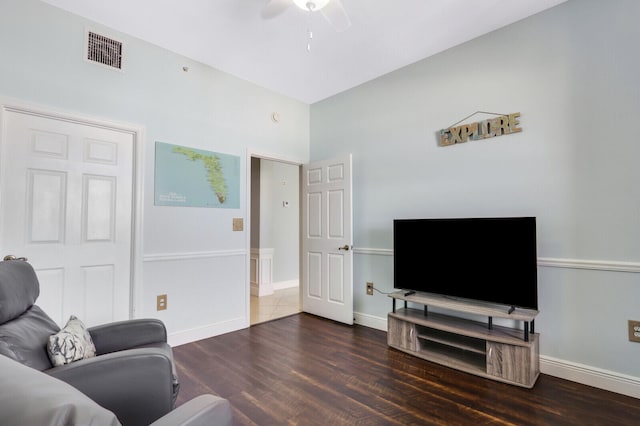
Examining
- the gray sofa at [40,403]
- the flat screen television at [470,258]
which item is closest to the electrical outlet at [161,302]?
the flat screen television at [470,258]

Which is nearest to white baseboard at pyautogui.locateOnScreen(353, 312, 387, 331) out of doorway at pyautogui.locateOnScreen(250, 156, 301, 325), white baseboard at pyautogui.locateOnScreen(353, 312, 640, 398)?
doorway at pyautogui.locateOnScreen(250, 156, 301, 325)

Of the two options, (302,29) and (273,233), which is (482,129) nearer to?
(302,29)

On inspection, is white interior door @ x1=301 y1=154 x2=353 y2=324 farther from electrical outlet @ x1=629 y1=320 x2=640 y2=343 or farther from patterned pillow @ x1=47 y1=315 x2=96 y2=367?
patterned pillow @ x1=47 y1=315 x2=96 y2=367

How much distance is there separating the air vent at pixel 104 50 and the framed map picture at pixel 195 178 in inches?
29.6

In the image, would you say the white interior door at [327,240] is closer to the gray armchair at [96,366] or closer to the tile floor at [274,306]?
the tile floor at [274,306]

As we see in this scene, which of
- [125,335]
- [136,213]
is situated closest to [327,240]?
[136,213]

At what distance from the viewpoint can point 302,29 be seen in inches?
105

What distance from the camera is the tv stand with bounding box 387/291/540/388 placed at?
223cm

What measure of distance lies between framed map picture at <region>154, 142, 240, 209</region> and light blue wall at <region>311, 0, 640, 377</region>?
1954 mm

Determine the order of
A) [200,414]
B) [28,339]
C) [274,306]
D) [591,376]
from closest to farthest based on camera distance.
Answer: [200,414] → [28,339] → [591,376] → [274,306]

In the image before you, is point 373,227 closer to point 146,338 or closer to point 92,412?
point 146,338

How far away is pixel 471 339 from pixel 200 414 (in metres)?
2.53

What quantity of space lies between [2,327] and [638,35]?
13.0 ft

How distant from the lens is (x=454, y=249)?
2.70m
